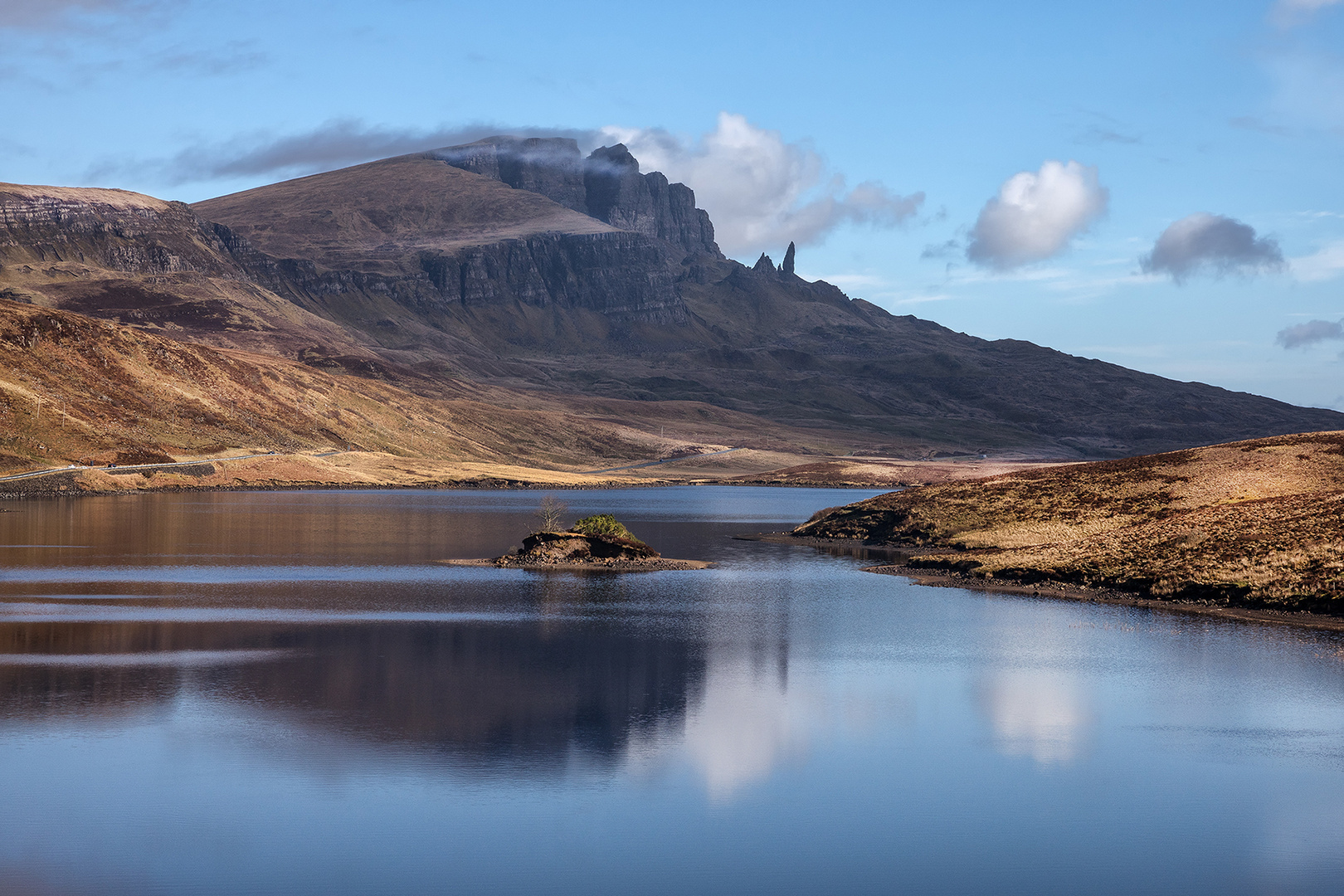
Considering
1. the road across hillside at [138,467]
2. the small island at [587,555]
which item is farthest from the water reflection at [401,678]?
the road across hillside at [138,467]

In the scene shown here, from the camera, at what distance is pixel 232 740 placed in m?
29.1

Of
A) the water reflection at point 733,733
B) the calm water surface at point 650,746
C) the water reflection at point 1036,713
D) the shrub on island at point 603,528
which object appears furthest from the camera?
the shrub on island at point 603,528

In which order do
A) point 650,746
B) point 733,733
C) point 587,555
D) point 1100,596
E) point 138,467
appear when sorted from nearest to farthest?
point 650,746 < point 733,733 < point 1100,596 < point 587,555 < point 138,467

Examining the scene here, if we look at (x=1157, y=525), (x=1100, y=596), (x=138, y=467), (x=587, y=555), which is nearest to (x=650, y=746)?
(x=1100, y=596)

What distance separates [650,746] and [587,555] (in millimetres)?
45428

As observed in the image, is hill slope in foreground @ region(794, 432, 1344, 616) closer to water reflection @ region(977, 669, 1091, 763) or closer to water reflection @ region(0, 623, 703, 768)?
water reflection @ region(977, 669, 1091, 763)

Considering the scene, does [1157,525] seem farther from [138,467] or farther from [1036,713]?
[138,467]

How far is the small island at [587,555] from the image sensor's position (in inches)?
2899

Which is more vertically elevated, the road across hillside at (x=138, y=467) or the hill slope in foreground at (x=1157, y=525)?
the road across hillside at (x=138, y=467)

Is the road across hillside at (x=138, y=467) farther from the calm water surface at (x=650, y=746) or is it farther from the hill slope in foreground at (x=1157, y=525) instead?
the hill slope in foreground at (x=1157, y=525)

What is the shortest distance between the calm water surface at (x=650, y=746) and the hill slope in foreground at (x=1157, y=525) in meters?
6.77

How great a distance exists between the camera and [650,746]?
29.9 metres

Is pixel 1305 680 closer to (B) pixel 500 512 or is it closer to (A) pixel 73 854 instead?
(A) pixel 73 854

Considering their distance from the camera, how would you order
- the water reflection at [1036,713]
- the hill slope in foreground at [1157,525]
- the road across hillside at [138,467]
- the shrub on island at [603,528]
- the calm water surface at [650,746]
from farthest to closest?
the road across hillside at [138,467]
the shrub on island at [603,528]
the hill slope in foreground at [1157,525]
the water reflection at [1036,713]
the calm water surface at [650,746]
